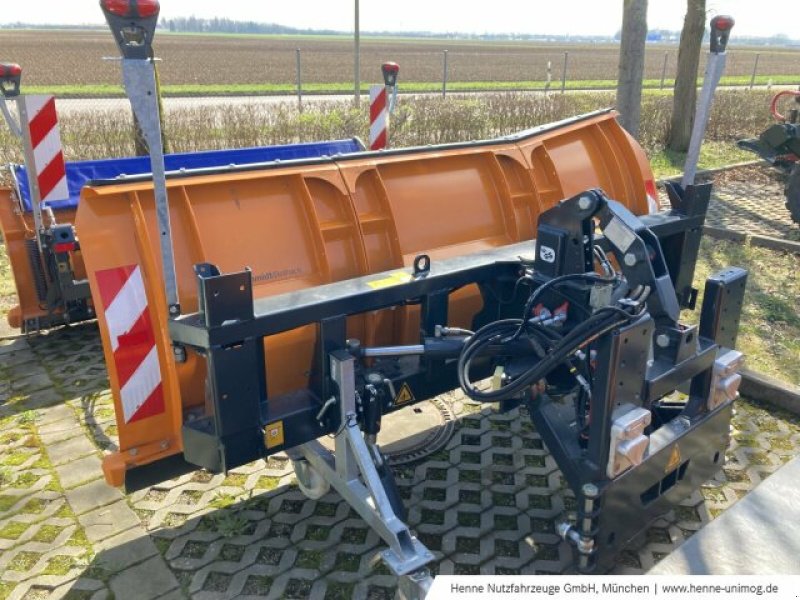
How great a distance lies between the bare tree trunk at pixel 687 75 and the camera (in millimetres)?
12505

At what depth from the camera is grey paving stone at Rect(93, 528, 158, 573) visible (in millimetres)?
3089

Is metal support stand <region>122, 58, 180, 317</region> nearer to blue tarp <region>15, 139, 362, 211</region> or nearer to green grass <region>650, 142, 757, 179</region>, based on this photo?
blue tarp <region>15, 139, 362, 211</region>

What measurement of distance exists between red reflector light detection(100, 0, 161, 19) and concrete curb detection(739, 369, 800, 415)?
4.06 metres

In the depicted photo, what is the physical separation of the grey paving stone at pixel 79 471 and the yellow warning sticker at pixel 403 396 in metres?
1.74

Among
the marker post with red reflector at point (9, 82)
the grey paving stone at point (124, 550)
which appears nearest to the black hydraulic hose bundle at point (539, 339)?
the grey paving stone at point (124, 550)

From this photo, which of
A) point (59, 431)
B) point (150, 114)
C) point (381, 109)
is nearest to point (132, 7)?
point (150, 114)

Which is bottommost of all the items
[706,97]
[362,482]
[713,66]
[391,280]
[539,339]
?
[362,482]

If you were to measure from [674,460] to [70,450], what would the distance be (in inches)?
127

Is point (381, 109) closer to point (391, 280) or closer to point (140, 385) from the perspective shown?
point (391, 280)

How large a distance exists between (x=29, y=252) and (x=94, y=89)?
67.7 feet

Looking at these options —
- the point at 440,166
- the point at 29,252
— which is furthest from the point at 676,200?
the point at 29,252

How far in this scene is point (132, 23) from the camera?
2248 mm

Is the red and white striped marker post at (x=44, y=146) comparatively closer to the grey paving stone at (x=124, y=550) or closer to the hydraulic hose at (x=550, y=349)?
the grey paving stone at (x=124, y=550)

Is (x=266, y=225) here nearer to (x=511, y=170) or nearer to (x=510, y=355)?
(x=510, y=355)
